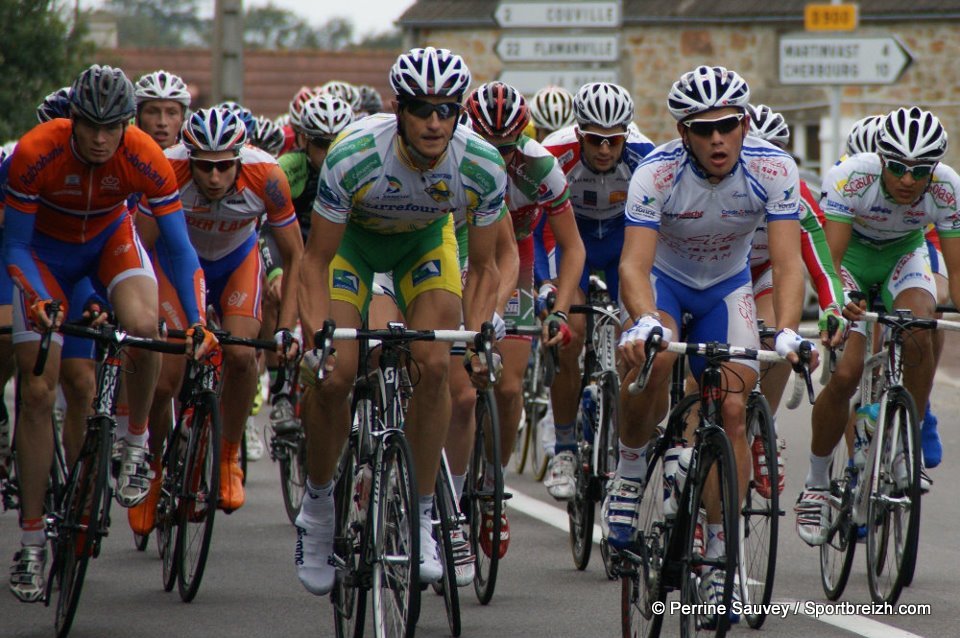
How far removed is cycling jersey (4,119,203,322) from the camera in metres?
7.02

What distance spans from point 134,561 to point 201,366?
125 centimetres

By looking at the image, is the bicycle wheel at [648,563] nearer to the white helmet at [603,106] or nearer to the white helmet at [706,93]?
the white helmet at [706,93]

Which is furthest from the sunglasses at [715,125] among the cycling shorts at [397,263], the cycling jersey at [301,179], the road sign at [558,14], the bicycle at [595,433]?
the road sign at [558,14]

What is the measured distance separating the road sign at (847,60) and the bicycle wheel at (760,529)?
14992mm

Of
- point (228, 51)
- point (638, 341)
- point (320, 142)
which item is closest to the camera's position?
point (638, 341)

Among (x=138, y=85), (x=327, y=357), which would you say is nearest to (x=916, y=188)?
(x=327, y=357)

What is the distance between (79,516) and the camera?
6539 millimetres

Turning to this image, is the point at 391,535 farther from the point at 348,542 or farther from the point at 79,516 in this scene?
the point at 79,516

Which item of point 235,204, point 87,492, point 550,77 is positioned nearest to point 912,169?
point 235,204

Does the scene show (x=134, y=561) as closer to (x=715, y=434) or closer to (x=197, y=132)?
(x=197, y=132)

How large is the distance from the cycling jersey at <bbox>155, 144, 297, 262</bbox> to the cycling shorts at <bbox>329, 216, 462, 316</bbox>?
160 centimetres

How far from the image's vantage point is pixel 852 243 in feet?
27.4

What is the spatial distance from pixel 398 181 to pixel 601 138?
2.74m

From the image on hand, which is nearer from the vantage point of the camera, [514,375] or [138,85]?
[514,375]
